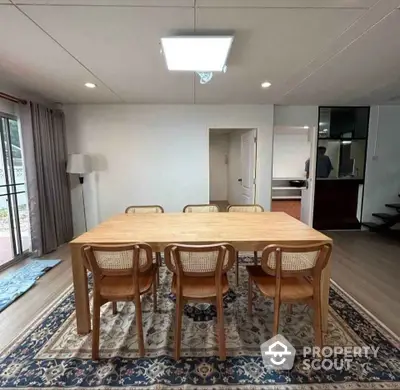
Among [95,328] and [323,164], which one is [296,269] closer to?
[95,328]

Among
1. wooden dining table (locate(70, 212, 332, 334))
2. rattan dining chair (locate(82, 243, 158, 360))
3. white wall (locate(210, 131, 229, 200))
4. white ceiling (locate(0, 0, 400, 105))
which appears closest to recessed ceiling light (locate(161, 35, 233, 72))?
white ceiling (locate(0, 0, 400, 105))

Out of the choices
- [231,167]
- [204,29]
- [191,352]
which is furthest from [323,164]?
[191,352]

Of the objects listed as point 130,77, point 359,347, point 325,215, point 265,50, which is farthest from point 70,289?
point 325,215

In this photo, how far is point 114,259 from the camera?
68.5 inches

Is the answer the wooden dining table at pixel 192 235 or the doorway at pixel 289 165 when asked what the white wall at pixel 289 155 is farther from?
the wooden dining table at pixel 192 235

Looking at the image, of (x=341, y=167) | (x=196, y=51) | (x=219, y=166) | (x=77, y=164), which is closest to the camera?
(x=196, y=51)

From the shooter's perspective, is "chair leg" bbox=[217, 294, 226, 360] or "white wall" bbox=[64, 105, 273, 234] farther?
"white wall" bbox=[64, 105, 273, 234]

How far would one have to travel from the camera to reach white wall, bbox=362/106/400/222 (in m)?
4.89

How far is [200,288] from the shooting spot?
184 cm

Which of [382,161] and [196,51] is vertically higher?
[196,51]

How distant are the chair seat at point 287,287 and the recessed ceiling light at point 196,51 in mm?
1955

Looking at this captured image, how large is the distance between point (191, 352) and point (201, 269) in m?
0.67

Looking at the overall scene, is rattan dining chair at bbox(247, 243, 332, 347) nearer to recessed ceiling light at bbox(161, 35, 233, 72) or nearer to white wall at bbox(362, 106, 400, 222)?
recessed ceiling light at bbox(161, 35, 233, 72)

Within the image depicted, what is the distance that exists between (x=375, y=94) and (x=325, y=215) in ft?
7.88
